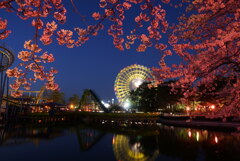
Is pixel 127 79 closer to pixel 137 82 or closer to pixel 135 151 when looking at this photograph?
pixel 137 82

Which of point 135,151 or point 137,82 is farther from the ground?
point 137,82

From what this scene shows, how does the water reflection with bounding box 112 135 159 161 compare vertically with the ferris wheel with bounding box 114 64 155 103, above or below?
below

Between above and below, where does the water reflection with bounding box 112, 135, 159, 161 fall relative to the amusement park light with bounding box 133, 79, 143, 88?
below

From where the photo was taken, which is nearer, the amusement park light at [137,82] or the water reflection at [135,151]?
the water reflection at [135,151]

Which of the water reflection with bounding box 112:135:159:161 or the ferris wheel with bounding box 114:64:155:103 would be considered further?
the ferris wheel with bounding box 114:64:155:103

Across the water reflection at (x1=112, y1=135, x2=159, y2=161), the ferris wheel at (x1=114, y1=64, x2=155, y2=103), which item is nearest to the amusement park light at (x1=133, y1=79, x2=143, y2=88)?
the ferris wheel at (x1=114, y1=64, x2=155, y2=103)

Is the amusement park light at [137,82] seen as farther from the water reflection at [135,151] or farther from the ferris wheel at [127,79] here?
the water reflection at [135,151]

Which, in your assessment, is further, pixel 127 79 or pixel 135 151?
pixel 127 79

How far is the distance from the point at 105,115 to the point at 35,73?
16.5 meters

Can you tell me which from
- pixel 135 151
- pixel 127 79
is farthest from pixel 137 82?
pixel 135 151

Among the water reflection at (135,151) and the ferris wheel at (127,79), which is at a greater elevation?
the ferris wheel at (127,79)

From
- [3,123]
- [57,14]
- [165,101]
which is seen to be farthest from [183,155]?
[165,101]

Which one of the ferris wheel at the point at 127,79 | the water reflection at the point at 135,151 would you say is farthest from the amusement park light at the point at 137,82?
the water reflection at the point at 135,151

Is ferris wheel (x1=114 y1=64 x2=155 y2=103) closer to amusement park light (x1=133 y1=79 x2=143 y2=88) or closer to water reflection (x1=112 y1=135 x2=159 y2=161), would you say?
amusement park light (x1=133 y1=79 x2=143 y2=88)
